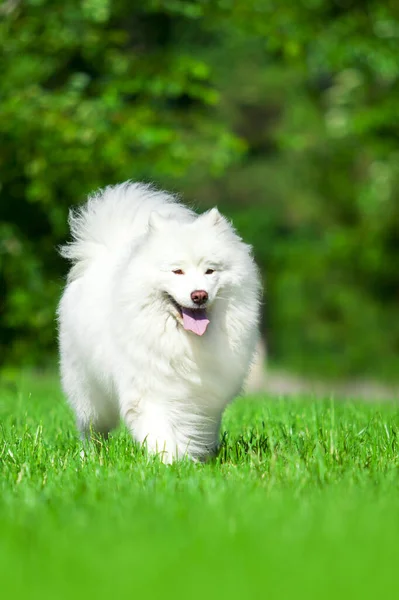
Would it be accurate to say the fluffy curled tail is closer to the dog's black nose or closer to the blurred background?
the blurred background

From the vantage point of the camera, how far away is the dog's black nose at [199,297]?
4.77 metres

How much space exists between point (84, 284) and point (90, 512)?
93.7 inches

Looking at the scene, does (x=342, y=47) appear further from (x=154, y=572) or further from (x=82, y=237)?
(x=154, y=572)

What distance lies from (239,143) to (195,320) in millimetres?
7216

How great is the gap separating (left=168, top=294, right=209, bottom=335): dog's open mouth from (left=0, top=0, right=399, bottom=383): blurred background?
7.03 feet

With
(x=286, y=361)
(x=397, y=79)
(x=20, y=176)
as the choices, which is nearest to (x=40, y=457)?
(x=20, y=176)

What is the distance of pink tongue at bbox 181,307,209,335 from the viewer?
4.91 meters

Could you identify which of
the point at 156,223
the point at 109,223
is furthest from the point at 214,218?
the point at 109,223

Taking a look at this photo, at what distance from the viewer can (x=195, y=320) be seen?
16.2ft

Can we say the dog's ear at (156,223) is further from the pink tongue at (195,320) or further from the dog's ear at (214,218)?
the pink tongue at (195,320)

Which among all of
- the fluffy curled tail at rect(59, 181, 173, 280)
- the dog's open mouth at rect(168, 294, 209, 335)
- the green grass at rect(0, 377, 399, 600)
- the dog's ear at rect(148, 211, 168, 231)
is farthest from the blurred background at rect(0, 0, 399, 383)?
the green grass at rect(0, 377, 399, 600)

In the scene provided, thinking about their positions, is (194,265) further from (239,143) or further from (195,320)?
(239,143)

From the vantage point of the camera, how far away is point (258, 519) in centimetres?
327

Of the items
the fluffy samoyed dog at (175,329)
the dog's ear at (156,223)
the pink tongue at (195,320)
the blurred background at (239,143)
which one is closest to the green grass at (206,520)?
the fluffy samoyed dog at (175,329)
